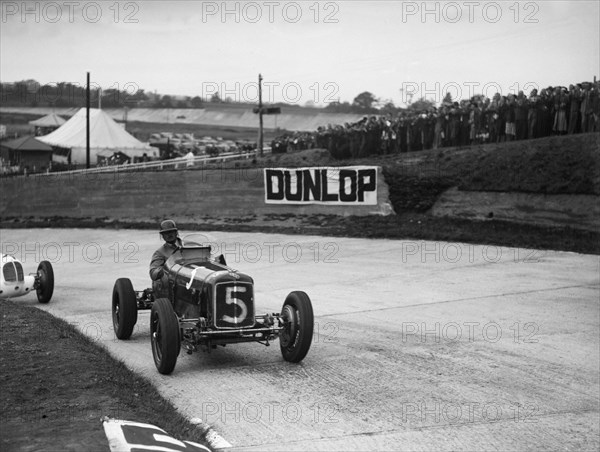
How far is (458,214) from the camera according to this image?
75.9 feet

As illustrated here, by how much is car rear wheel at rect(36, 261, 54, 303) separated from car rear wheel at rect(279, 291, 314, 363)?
20.3 feet

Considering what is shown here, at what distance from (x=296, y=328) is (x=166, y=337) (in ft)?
4.74

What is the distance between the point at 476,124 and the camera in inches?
974

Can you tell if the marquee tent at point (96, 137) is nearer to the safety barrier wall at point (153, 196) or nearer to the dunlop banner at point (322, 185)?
the safety barrier wall at point (153, 196)

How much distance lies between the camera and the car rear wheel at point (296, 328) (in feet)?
28.3

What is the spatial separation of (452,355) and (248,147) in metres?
28.6

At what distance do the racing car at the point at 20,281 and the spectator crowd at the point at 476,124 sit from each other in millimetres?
14757

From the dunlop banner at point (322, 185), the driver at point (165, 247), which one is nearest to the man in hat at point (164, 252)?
the driver at point (165, 247)

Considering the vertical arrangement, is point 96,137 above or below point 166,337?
above

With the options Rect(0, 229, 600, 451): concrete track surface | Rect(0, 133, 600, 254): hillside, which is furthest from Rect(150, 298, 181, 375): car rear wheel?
Rect(0, 133, 600, 254): hillside

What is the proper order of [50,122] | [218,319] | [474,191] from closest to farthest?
[218,319]
[474,191]
[50,122]
